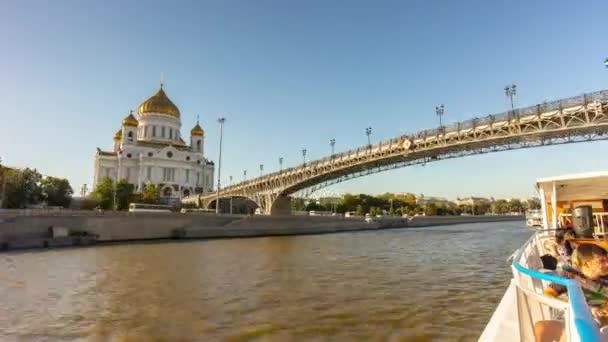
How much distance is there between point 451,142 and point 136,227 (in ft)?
90.3

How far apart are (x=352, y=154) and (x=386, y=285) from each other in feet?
97.0

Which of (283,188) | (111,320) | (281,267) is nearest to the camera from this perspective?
(111,320)

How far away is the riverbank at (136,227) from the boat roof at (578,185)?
27.0 m

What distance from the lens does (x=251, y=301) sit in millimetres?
8078

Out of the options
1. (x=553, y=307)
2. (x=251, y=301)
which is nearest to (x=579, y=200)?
(x=251, y=301)

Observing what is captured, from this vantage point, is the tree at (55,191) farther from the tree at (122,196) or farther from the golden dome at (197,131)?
the golden dome at (197,131)

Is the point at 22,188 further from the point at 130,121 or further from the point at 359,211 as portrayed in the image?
the point at 359,211

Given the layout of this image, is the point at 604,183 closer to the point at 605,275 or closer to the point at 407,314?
the point at 407,314

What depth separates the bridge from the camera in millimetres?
23000

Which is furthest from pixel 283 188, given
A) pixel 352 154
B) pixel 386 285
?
pixel 386 285

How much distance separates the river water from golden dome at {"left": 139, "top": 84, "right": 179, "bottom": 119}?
217 ft

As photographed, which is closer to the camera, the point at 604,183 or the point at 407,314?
the point at 407,314

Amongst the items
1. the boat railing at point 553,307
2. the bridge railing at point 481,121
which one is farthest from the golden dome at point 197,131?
the boat railing at point 553,307

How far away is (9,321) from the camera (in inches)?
270
